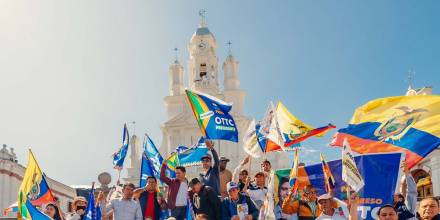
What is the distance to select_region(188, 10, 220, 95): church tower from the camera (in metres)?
55.0

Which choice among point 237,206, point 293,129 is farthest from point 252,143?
point 237,206

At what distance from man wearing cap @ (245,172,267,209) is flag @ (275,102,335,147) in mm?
2089

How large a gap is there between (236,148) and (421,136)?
41652 millimetres

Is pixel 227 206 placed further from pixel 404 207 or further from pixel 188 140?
pixel 188 140

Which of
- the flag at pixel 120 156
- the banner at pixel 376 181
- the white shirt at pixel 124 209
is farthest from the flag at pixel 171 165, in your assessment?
the banner at pixel 376 181

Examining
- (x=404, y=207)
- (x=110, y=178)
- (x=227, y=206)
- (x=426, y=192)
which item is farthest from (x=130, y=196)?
(x=426, y=192)

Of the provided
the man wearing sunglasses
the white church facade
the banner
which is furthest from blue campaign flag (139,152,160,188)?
the white church facade

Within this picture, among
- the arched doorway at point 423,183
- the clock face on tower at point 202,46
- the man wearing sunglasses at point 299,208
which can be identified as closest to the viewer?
the man wearing sunglasses at point 299,208

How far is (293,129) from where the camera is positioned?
1376 centimetres

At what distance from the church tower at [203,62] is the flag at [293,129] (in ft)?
131

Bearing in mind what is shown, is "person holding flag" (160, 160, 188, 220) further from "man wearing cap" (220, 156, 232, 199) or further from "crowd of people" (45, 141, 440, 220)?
"man wearing cap" (220, 156, 232, 199)

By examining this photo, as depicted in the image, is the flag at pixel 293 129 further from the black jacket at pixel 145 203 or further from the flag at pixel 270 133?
the black jacket at pixel 145 203

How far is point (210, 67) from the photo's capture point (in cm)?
5609

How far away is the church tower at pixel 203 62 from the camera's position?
181ft
